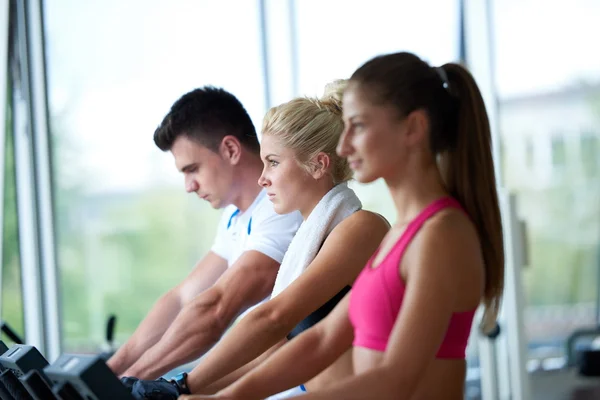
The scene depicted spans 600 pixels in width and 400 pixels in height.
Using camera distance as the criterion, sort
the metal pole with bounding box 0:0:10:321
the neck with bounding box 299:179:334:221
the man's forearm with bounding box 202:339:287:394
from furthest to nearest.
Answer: the metal pole with bounding box 0:0:10:321
the neck with bounding box 299:179:334:221
the man's forearm with bounding box 202:339:287:394

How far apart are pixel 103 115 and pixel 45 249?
664mm

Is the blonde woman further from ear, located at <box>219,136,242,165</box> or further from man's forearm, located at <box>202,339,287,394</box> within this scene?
ear, located at <box>219,136,242,165</box>

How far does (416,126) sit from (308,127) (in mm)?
639

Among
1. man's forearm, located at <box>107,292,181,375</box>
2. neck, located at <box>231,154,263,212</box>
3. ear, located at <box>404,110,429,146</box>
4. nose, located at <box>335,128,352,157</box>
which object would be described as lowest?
man's forearm, located at <box>107,292,181,375</box>

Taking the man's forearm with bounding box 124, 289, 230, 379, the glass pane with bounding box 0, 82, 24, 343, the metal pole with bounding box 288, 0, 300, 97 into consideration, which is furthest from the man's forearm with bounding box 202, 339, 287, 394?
the metal pole with bounding box 288, 0, 300, 97

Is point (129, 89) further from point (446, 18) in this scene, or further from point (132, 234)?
point (446, 18)

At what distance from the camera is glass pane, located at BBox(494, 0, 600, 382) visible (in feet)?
14.8

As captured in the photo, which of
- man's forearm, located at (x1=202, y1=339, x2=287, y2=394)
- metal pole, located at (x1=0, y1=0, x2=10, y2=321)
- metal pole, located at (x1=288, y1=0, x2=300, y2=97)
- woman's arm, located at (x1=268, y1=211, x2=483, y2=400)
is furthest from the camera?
metal pole, located at (x1=288, y1=0, x2=300, y2=97)

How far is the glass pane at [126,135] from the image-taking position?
3910 mm

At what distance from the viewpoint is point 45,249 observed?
3914 millimetres

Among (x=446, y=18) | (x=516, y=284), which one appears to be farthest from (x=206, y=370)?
(x=446, y=18)

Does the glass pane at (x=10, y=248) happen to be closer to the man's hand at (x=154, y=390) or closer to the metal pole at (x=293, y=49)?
the metal pole at (x=293, y=49)

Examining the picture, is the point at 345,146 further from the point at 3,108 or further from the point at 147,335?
the point at 3,108

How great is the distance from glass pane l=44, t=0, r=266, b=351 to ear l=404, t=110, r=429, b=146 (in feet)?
9.54
